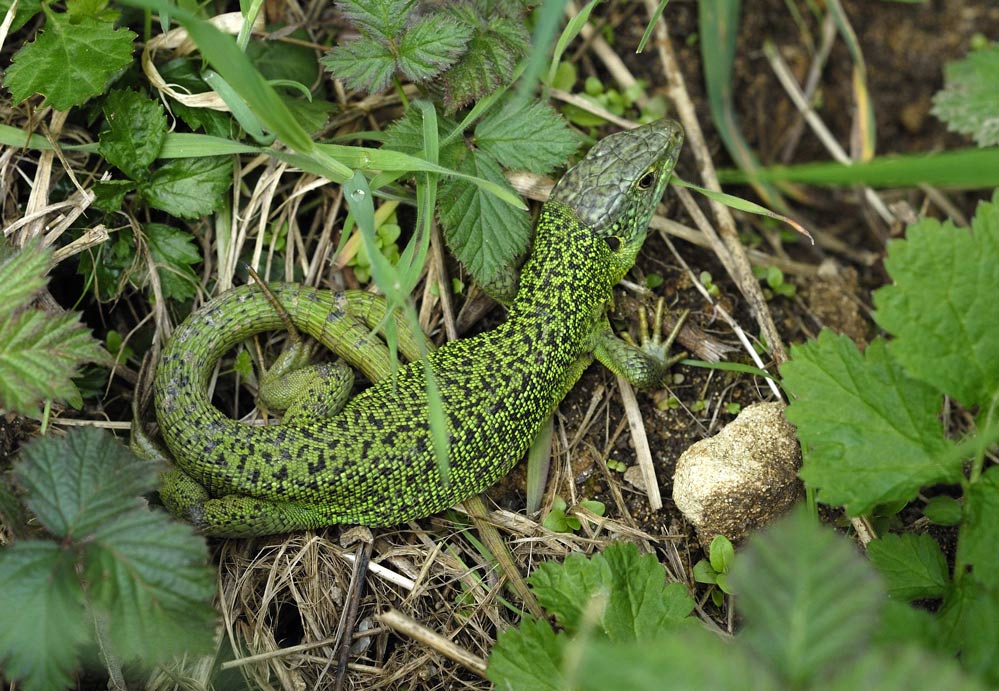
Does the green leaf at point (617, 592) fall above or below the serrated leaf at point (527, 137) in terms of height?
below

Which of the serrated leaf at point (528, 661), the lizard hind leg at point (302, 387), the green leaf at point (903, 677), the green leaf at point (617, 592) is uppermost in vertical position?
the green leaf at point (903, 677)

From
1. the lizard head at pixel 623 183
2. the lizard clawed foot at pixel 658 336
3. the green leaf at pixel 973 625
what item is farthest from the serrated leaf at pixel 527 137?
the green leaf at pixel 973 625

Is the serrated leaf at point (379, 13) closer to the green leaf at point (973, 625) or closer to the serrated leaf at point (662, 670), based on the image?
the serrated leaf at point (662, 670)

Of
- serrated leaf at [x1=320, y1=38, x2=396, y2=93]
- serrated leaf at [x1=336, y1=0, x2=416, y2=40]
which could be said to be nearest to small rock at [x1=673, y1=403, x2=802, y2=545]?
serrated leaf at [x1=320, y1=38, x2=396, y2=93]

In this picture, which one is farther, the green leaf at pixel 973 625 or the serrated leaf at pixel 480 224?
the serrated leaf at pixel 480 224

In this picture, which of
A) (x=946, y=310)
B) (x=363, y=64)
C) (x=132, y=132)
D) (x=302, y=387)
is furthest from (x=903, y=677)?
(x=132, y=132)

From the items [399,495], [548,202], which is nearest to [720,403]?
[548,202]
